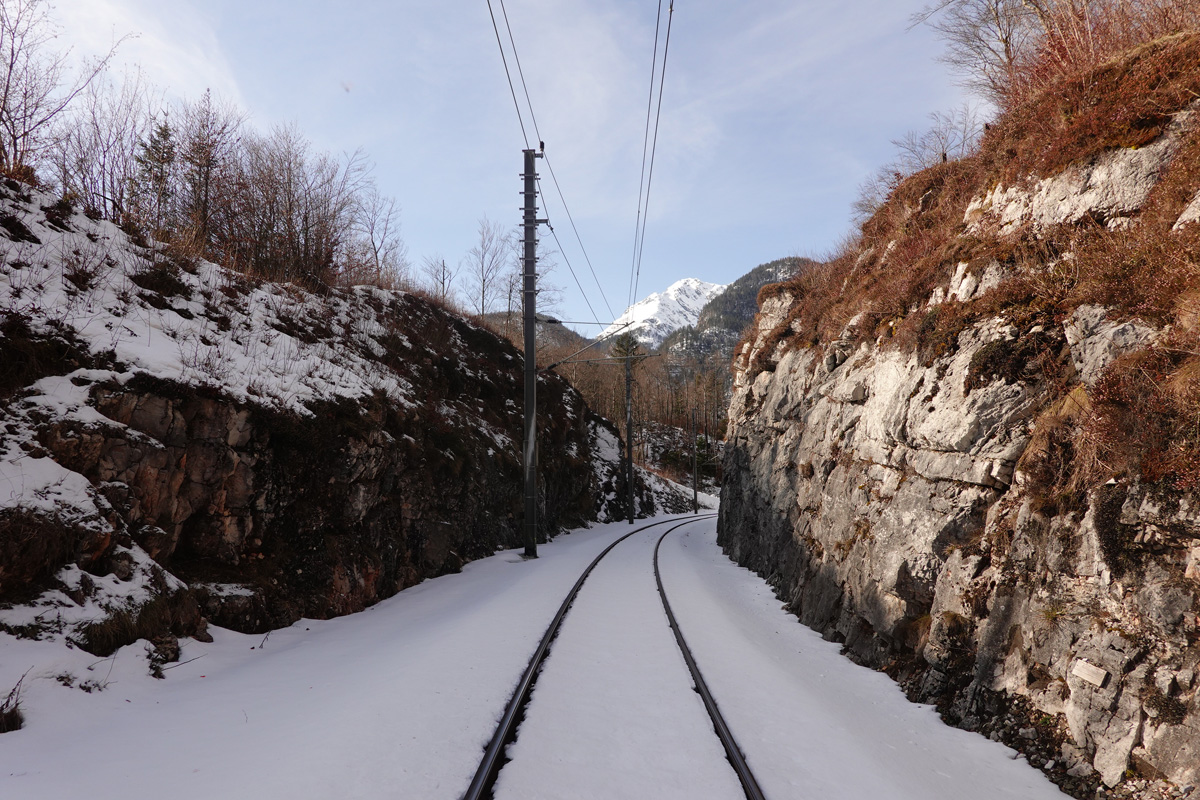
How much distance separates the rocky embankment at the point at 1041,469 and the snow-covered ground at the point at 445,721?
759mm

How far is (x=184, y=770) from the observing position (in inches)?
167

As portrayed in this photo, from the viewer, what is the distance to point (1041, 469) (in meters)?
5.88

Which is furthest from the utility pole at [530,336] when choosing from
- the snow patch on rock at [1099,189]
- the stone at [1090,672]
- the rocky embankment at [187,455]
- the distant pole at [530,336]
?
the stone at [1090,672]

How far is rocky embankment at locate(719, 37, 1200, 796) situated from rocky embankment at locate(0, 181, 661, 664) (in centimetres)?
893

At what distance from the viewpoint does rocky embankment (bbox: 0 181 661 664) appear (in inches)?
232

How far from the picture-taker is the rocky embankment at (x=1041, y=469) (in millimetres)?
4516

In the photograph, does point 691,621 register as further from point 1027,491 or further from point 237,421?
Answer: point 237,421

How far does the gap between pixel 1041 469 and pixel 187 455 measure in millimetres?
11099

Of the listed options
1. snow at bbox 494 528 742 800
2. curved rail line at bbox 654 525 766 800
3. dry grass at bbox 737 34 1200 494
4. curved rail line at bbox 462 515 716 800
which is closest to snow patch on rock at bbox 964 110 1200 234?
dry grass at bbox 737 34 1200 494

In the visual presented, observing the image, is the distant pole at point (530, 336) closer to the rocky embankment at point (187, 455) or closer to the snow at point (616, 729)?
the rocky embankment at point (187, 455)

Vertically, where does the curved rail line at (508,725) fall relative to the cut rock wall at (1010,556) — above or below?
below

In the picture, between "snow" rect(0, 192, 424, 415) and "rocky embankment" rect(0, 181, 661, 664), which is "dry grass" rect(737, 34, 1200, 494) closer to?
"rocky embankment" rect(0, 181, 661, 664)

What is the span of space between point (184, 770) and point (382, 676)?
2.35 metres

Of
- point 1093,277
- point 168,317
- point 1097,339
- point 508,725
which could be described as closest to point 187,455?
point 168,317
